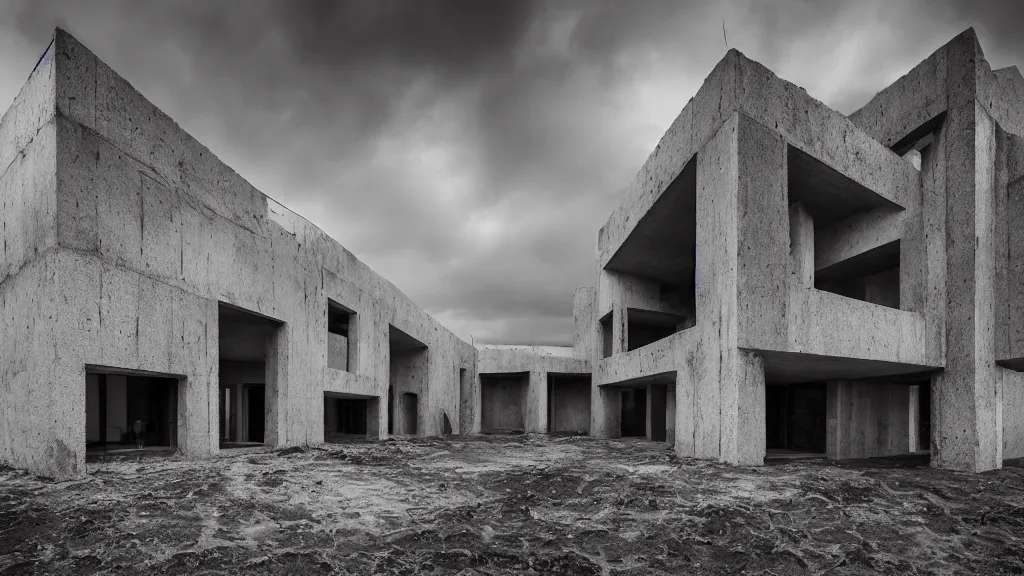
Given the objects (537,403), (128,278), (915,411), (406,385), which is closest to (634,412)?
(537,403)

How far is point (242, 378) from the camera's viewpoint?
1545cm

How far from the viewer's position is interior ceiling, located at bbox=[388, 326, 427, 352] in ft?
57.6

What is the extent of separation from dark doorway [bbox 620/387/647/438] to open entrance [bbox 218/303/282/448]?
13.4 meters

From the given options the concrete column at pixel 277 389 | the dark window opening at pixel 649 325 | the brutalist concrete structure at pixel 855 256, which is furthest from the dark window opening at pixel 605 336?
the concrete column at pixel 277 389

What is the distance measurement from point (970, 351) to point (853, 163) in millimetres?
3908

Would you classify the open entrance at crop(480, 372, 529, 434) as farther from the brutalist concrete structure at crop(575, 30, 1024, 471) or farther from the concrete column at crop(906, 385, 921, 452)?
the concrete column at crop(906, 385, 921, 452)

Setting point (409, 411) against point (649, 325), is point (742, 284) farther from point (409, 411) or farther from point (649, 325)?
point (649, 325)

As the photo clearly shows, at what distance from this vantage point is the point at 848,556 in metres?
4.84

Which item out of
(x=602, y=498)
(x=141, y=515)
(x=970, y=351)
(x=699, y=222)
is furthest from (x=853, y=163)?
(x=141, y=515)

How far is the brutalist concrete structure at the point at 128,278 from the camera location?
21.7 feet

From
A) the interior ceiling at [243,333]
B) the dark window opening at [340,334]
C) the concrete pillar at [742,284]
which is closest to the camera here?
the concrete pillar at [742,284]

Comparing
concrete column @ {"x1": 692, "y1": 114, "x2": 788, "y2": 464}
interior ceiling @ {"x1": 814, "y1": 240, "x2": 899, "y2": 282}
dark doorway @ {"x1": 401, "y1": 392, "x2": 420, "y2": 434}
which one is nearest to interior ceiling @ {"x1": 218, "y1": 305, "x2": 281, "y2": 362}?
dark doorway @ {"x1": 401, "y1": 392, "x2": 420, "y2": 434}

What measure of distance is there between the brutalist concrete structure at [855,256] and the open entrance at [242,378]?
342 inches

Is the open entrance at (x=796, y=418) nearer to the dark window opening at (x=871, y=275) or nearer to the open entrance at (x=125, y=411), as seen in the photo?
the dark window opening at (x=871, y=275)
